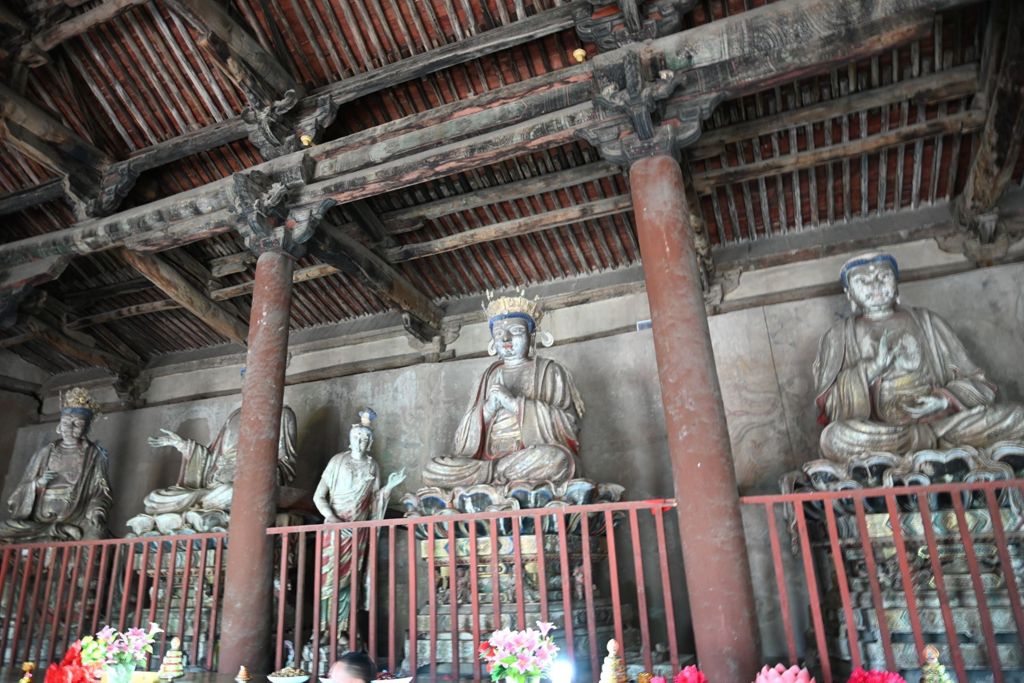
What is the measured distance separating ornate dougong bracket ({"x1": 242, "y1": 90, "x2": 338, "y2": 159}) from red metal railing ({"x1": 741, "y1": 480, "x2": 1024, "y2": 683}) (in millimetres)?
4314

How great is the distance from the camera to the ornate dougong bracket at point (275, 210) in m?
5.47

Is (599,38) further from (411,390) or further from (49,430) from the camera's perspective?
(49,430)

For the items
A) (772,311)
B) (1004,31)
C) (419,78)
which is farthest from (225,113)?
(1004,31)

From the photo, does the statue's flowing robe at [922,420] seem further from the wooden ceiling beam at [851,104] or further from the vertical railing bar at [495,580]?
the vertical railing bar at [495,580]

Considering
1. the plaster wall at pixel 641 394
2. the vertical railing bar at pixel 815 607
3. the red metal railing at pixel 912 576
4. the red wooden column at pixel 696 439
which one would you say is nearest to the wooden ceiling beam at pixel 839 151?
the plaster wall at pixel 641 394

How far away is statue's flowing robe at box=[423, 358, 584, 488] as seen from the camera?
5219 millimetres

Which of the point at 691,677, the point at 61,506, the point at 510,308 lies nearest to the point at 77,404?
the point at 61,506

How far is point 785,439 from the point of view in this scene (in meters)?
→ 6.31

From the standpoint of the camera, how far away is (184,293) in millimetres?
7426

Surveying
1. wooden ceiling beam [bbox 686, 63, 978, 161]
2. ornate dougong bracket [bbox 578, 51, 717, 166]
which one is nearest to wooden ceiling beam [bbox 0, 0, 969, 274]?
ornate dougong bracket [bbox 578, 51, 717, 166]

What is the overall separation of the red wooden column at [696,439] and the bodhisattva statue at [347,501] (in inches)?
118

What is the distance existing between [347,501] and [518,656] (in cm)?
367

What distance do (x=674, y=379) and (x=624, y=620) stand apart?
242 cm

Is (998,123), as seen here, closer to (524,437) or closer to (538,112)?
(538,112)
